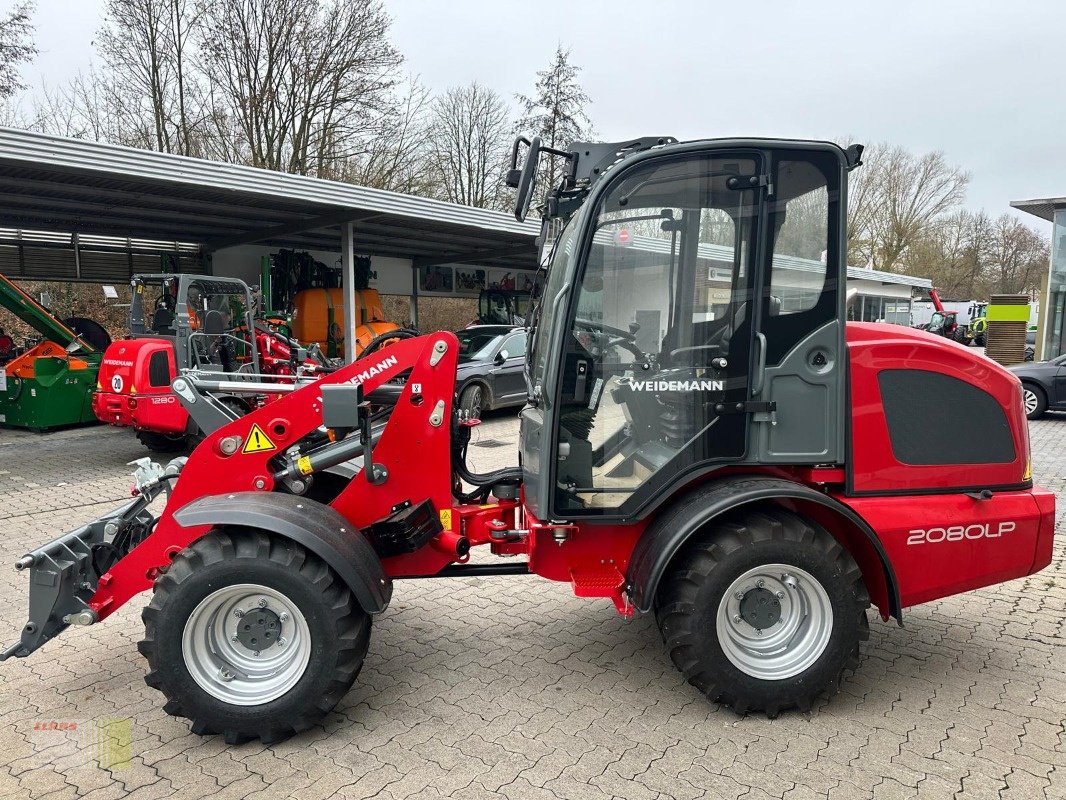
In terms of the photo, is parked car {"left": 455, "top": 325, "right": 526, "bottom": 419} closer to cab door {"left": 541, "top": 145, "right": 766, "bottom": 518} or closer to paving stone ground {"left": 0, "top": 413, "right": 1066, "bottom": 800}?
paving stone ground {"left": 0, "top": 413, "right": 1066, "bottom": 800}

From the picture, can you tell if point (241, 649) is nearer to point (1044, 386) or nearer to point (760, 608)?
point (760, 608)

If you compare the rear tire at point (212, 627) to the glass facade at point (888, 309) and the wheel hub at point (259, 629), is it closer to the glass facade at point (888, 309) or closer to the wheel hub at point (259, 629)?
the wheel hub at point (259, 629)

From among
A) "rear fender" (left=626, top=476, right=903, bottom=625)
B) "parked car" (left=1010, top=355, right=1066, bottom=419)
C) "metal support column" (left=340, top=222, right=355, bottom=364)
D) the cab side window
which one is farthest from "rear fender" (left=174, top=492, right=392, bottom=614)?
"parked car" (left=1010, top=355, right=1066, bottom=419)

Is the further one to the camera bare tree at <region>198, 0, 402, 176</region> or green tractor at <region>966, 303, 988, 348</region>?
green tractor at <region>966, 303, 988, 348</region>

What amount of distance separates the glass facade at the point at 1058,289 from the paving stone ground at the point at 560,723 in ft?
59.3

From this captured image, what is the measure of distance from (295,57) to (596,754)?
22593mm

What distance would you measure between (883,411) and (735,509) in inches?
31.6

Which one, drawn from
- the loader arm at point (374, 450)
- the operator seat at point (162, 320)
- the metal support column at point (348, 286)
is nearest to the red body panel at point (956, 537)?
the loader arm at point (374, 450)

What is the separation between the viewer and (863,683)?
11.6ft

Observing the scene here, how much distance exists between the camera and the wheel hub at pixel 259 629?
10.2 ft

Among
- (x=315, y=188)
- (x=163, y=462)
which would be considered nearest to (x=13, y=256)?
(x=315, y=188)

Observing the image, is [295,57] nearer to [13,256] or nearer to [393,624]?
[13,256]

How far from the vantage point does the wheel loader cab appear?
10.1ft

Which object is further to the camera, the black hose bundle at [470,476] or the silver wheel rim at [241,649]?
the black hose bundle at [470,476]
